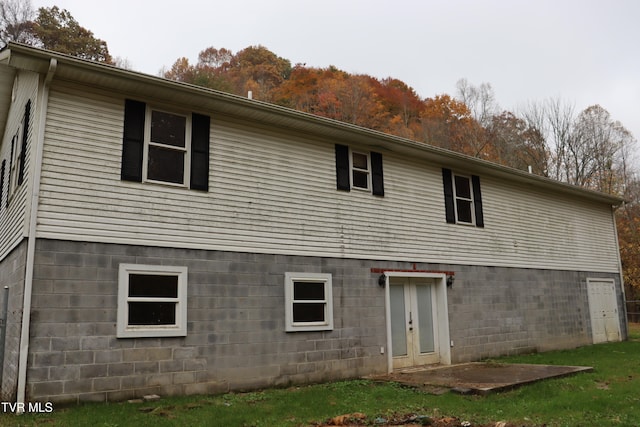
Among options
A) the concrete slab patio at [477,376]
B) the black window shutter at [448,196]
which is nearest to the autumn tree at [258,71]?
the black window shutter at [448,196]

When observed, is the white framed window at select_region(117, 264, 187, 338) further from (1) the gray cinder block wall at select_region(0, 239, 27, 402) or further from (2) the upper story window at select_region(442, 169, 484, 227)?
(2) the upper story window at select_region(442, 169, 484, 227)

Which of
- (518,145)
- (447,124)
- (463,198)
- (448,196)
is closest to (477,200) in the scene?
(463,198)

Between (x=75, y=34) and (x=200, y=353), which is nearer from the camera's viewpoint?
(x=200, y=353)

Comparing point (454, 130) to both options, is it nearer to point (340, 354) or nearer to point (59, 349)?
point (340, 354)

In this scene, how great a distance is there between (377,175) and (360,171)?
46 centimetres

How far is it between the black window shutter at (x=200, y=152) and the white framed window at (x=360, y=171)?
3.52 m

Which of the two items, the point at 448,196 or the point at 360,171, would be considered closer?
→ the point at 360,171

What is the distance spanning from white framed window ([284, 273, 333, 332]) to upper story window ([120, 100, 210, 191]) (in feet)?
8.27

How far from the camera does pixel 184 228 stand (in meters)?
9.01

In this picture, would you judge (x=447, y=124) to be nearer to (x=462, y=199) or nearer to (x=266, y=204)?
(x=462, y=199)

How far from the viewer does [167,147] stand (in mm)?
9094

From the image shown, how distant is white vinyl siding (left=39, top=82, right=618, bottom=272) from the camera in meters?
8.20

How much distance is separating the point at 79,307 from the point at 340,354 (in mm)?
5004

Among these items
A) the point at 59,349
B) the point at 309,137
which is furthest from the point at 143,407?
the point at 309,137
